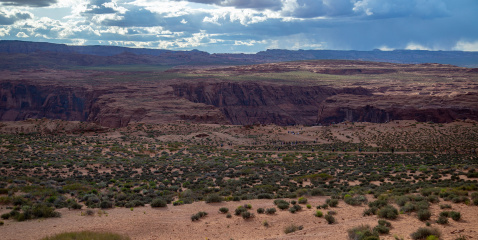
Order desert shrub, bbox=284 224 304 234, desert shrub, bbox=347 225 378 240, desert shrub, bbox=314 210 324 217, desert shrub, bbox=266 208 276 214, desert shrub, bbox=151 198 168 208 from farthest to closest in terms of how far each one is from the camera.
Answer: desert shrub, bbox=151 198 168 208 → desert shrub, bbox=266 208 276 214 → desert shrub, bbox=314 210 324 217 → desert shrub, bbox=284 224 304 234 → desert shrub, bbox=347 225 378 240

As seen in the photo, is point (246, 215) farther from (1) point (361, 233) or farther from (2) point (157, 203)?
(1) point (361, 233)

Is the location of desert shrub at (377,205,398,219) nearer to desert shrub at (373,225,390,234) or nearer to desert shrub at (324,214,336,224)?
desert shrub at (373,225,390,234)


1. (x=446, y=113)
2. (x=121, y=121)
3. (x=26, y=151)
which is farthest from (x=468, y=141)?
(x=121, y=121)

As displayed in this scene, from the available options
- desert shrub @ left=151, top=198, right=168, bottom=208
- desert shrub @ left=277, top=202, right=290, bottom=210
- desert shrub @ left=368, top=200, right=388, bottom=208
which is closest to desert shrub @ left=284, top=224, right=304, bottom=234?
desert shrub @ left=277, top=202, right=290, bottom=210

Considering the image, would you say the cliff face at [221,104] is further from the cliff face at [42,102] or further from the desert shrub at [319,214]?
the desert shrub at [319,214]

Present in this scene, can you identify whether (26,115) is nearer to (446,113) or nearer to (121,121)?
(121,121)

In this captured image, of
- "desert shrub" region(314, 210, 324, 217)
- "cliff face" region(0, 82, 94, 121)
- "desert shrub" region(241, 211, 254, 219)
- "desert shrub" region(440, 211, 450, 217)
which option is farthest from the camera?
"cliff face" region(0, 82, 94, 121)
